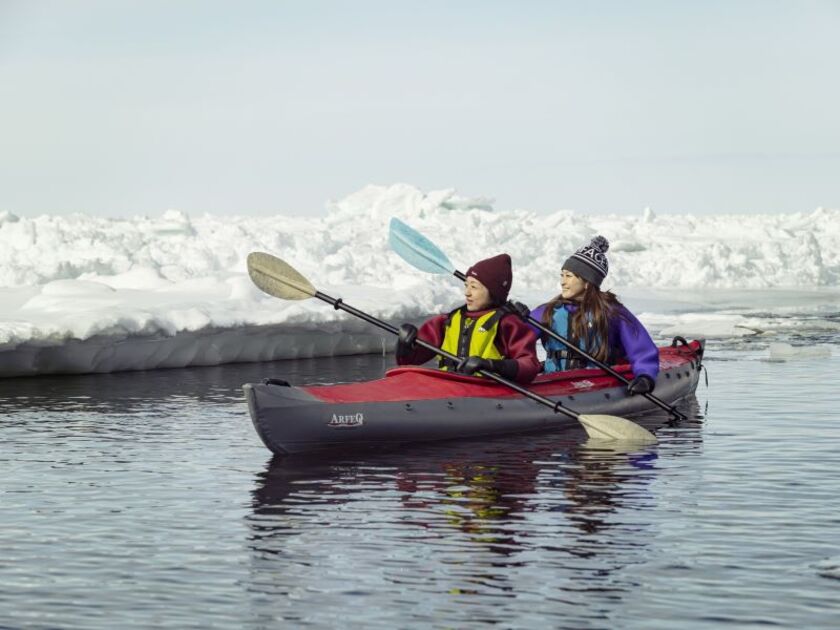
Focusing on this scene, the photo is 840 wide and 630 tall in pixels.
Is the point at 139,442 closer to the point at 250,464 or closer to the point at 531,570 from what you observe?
the point at 250,464

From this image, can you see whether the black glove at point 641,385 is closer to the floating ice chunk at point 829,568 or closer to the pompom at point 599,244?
the pompom at point 599,244

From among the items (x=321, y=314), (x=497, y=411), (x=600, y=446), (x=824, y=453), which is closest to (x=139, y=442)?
(x=497, y=411)

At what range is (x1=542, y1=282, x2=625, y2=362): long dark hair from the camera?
11.7 meters

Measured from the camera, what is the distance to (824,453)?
9.98 metres

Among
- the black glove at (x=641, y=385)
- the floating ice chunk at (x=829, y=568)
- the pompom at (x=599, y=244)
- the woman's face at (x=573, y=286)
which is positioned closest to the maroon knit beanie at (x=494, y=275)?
the woman's face at (x=573, y=286)

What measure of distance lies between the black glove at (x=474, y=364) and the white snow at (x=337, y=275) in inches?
243

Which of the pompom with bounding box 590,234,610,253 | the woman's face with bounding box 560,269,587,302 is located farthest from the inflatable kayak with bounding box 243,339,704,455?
the pompom with bounding box 590,234,610,253

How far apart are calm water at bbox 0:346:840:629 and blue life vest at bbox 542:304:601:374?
0.88 m

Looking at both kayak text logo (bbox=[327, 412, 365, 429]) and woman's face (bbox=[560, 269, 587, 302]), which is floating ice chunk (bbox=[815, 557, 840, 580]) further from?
woman's face (bbox=[560, 269, 587, 302])

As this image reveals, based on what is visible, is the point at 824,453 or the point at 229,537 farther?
the point at 824,453

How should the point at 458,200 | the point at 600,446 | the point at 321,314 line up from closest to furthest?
the point at 600,446 → the point at 321,314 → the point at 458,200

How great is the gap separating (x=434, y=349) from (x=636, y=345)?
7.13ft

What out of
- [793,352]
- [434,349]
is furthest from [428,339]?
[793,352]

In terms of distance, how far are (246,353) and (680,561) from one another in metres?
13.0
